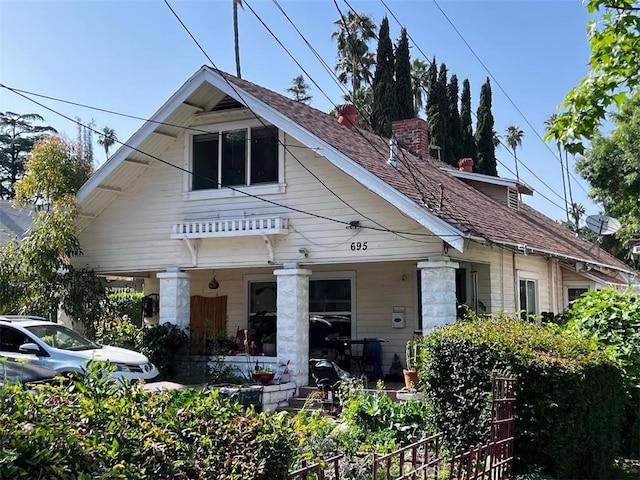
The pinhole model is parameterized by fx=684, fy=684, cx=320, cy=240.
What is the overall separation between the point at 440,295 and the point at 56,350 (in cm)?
699

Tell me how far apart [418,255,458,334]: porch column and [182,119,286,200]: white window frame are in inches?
145

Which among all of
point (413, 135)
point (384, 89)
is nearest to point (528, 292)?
point (413, 135)

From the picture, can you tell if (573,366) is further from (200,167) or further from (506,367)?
(200,167)

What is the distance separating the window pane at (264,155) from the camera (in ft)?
47.5

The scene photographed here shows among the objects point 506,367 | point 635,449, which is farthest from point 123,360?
point 635,449

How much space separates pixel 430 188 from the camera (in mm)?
14977

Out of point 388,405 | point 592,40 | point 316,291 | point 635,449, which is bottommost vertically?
point 635,449

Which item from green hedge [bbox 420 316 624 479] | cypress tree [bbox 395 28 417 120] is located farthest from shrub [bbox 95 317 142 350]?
cypress tree [bbox 395 28 417 120]

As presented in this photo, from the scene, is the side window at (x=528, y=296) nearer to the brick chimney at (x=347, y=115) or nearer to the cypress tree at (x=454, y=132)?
the brick chimney at (x=347, y=115)

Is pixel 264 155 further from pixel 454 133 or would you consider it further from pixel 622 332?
pixel 454 133

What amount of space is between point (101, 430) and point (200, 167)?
12373 millimetres

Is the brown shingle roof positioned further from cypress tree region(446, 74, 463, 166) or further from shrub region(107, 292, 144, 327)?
cypress tree region(446, 74, 463, 166)

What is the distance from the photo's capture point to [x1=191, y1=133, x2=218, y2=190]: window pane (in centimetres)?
1522

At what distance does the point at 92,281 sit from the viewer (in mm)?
15703
